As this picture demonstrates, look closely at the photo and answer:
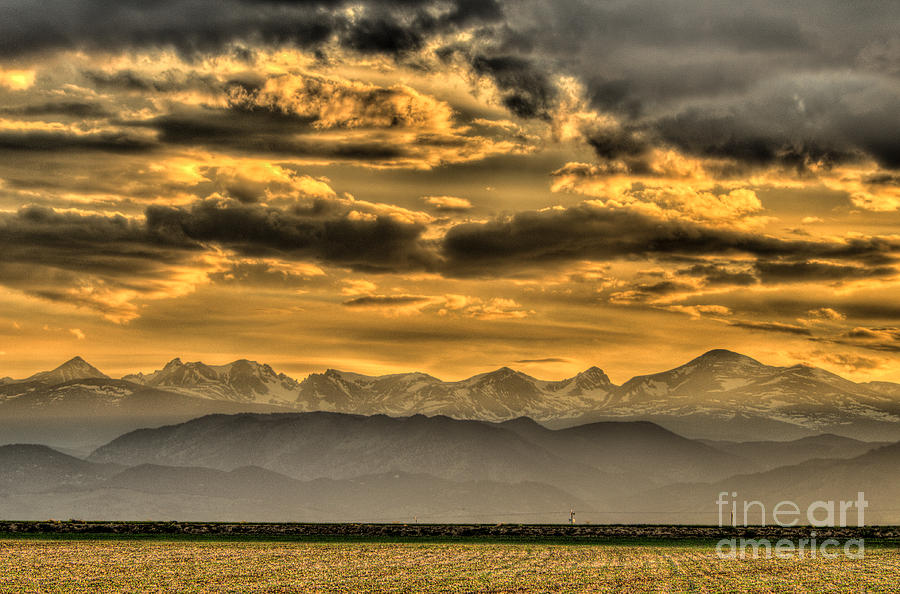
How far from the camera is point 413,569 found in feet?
218

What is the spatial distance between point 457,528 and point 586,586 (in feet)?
150

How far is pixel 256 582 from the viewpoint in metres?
59.0

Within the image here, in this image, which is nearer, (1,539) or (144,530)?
(1,539)

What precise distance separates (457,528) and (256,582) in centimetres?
4513

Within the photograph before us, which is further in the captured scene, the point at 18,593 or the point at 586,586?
the point at 586,586

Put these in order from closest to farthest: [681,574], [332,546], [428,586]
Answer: [428,586] → [681,574] → [332,546]

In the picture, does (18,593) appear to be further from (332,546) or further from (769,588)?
(769,588)

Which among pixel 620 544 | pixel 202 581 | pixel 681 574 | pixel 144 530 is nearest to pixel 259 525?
pixel 144 530

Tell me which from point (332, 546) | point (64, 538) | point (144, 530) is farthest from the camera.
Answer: point (144, 530)

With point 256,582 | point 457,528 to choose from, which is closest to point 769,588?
point 256,582

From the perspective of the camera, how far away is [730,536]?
9781cm

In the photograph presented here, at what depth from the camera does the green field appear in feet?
187

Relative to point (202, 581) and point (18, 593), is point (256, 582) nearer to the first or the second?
point (202, 581)

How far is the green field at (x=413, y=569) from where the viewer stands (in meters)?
57.1
